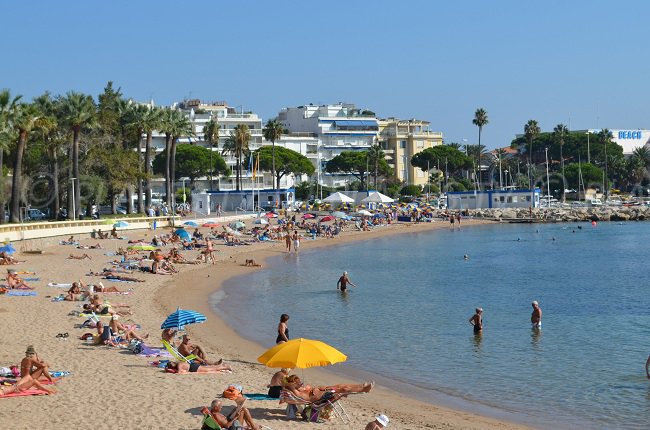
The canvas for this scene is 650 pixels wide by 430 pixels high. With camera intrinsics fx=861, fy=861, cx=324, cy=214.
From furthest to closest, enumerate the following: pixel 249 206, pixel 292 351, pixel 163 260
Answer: pixel 249 206 → pixel 163 260 → pixel 292 351

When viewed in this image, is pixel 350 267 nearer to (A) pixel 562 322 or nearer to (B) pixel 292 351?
(A) pixel 562 322

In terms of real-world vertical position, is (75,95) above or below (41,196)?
above

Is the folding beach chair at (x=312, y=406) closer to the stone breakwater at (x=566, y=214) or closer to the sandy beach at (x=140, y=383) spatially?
the sandy beach at (x=140, y=383)

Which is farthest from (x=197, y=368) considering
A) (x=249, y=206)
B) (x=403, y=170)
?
(x=403, y=170)

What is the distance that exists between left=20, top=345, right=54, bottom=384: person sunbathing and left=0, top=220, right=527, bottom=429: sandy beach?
1.35 feet

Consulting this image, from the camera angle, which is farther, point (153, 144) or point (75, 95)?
point (153, 144)

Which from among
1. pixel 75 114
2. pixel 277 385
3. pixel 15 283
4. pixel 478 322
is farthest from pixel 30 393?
pixel 75 114

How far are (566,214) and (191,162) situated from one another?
42.3 metres

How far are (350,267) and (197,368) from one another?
1158 inches

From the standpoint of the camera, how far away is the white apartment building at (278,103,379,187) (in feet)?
422

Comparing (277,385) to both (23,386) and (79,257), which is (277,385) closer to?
(23,386)

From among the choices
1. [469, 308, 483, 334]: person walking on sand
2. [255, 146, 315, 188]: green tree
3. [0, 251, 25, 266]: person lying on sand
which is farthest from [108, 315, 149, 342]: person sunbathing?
[255, 146, 315, 188]: green tree

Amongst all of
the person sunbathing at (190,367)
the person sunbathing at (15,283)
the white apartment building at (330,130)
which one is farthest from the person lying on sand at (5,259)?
the white apartment building at (330,130)

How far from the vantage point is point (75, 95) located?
53.9 meters
